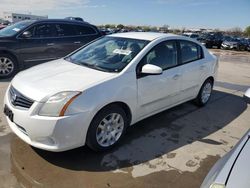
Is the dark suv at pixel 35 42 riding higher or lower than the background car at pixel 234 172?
higher

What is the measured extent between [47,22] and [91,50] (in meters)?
4.10

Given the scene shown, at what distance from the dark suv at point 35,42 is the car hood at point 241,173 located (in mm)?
6829

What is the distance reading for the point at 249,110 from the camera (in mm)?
5820

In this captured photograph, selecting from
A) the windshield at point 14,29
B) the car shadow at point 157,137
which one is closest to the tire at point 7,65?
the windshield at point 14,29

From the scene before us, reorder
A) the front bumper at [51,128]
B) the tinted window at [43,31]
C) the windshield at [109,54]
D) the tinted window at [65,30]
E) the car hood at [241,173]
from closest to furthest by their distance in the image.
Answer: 1. the car hood at [241,173]
2. the front bumper at [51,128]
3. the windshield at [109,54]
4. the tinted window at [43,31]
5. the tinted window at [65,30]

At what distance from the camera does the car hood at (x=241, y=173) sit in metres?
1.65

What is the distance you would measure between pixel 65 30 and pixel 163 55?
4910 millimetres

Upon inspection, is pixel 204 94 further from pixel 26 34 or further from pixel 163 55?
pixel 26 34

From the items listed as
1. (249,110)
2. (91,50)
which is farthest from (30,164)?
(249,110)

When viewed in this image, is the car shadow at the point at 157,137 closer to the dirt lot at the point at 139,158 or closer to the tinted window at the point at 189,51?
the dirt lot at the point at 139,158

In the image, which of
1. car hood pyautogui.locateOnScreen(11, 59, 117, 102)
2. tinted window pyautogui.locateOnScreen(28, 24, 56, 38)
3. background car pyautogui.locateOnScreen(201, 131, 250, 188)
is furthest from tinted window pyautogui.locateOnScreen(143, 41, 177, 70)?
tinted window pyautogui.locateOnScreen(28, 24, 56, 38)

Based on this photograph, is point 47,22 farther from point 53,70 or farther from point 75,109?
point 75,109

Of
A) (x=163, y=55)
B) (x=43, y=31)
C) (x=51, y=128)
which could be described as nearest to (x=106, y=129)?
(x=51, y=128)

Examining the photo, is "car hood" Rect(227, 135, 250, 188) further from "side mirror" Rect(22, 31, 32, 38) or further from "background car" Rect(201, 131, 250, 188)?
"side mirror" Rect(22, 31, 32, 38)
